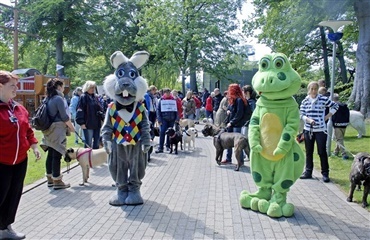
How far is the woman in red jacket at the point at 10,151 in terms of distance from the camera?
4.36m

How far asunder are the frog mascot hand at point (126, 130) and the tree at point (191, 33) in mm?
20553

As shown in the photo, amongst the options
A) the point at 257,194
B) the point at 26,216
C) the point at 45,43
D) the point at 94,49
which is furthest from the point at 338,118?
the point at 45,43

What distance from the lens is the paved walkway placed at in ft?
16.0

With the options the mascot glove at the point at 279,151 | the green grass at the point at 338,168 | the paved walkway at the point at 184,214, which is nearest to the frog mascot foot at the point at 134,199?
the paved walkway at the point at 184,214

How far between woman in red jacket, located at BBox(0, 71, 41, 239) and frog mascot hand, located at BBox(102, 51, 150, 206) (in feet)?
5.04

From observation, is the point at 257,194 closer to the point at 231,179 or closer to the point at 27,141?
the point at 231,179

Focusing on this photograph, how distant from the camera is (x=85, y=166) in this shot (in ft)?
24.7

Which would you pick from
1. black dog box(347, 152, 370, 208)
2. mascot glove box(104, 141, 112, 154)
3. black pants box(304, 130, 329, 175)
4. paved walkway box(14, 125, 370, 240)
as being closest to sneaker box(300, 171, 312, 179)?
paved walkway box(14, 125, 370, 240)

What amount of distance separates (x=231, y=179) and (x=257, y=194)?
2128 mm

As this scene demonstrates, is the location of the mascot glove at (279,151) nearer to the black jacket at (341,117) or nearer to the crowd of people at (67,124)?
the crowd of people at (67,124)

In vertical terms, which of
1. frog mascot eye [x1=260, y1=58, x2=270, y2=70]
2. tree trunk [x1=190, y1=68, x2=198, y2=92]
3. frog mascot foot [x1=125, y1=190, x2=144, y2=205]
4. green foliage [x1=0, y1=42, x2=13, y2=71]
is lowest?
frog mascot foot [x1=125, y1=190, x2=144, y2=205]

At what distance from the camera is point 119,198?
6117 millimetres

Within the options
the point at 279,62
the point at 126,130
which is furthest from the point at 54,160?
the point at 279,62

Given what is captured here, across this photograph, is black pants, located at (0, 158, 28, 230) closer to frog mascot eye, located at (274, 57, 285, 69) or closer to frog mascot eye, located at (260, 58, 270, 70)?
frog mascot eye, located at (260, 58, 270, 70)
